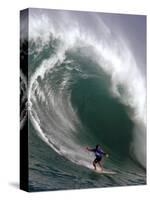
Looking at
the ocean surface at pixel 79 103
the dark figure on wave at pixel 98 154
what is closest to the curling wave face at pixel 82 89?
the ocean surface at pixel 79 103

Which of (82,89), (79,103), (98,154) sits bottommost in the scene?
(98,154)

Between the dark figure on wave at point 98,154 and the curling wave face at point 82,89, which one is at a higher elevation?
the curling wave face at point 82,89

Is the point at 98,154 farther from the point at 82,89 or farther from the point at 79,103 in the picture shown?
the point at 82,89

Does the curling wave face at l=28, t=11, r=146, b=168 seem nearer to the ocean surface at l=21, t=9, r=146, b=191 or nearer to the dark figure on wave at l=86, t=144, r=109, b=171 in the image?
the ocean surface at l=21, t=9, r=146, b=191

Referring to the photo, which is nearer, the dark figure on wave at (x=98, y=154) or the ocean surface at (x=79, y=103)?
the ocean surface at (x=79, y=103)

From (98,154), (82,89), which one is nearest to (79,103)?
(82,89)

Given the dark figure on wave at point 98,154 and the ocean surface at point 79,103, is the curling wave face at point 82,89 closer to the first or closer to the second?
the ocean surface at point 79,103

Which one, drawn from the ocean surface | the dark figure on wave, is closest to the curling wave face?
the ocean surface

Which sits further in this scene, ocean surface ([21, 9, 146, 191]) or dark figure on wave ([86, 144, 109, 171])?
dark figure on wave ([86, 144, 109, 171])
